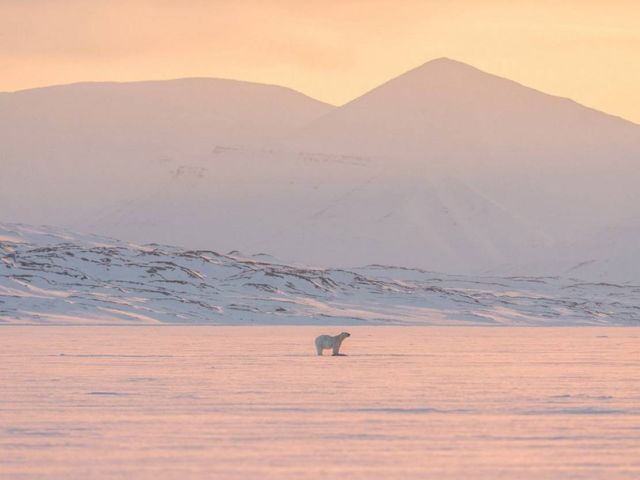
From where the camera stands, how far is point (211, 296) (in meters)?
98.1

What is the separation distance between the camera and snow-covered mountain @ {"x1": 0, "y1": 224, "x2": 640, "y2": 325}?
284 ft
